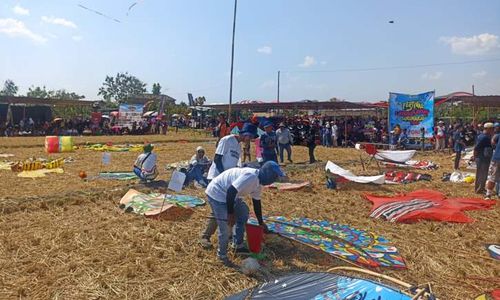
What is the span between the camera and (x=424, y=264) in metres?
5.16

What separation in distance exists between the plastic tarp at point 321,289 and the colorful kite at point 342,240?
211cm

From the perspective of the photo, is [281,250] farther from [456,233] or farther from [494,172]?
[494,172]

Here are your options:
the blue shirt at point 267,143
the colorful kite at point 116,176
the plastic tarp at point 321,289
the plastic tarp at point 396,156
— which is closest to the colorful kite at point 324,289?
the plastic tarp at point 321,289

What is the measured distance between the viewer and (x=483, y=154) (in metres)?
9.73

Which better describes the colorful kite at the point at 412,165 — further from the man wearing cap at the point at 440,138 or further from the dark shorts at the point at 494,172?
the man wearing cap at the point at 440,138

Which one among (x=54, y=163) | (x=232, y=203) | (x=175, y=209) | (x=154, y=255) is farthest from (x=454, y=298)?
(x=54, y=163)

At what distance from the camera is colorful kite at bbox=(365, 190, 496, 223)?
717cm

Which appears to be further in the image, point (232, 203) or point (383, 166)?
point (383, 166)

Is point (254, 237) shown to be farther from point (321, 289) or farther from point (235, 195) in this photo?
point (321, 289)

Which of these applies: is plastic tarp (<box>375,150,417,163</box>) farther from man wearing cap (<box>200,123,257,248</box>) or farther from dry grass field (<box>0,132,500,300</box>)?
man wearing cap (<box>200,123,257,248</box>)

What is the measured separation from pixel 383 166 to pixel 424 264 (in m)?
9.50

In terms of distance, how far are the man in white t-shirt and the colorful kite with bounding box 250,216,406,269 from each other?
0.72 m

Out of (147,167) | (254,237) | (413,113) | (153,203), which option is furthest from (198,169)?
(413,113)

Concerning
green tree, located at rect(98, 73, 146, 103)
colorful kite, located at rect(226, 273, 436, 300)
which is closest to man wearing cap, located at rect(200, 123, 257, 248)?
colorful kite, located at rect(226, 273, 436, 300)
